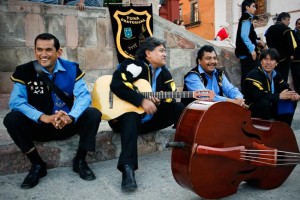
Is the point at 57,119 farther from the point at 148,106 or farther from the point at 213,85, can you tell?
the point at 213,85

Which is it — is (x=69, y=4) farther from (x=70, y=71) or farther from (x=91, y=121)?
(x=91, y=121)

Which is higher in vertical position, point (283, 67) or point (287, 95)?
point (283, 67)

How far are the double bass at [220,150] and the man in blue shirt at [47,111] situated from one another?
901mm

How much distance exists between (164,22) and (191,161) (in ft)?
14.1

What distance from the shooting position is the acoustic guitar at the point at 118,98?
2.71 m

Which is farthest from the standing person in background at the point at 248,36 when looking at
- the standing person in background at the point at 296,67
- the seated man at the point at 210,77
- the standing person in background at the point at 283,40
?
the seated man at the point at 210,77

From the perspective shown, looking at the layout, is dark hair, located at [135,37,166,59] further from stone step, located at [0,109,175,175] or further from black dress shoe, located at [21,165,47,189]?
black dress shoe, located at [21,165,47,189]

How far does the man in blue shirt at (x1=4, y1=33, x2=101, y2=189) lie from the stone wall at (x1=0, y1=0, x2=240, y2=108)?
199 centimetres

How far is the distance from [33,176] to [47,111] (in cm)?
53

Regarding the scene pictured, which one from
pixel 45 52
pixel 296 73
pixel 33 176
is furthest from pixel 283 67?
pixel 33 176

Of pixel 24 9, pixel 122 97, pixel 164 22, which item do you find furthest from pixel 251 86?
pixel 24 9

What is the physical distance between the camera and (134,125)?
8.13ft

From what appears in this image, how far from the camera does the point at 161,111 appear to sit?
2963 millimetres

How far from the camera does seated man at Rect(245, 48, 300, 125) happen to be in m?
3.34
